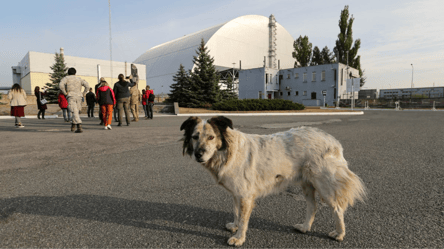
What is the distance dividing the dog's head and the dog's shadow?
866 mm

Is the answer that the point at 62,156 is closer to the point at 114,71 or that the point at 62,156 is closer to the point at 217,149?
the point at 217,149

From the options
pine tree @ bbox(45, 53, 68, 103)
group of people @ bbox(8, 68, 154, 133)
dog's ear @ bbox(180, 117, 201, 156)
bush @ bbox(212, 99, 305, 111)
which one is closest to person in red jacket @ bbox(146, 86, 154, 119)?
group of people @ bbox(8, 68, 154, 133)

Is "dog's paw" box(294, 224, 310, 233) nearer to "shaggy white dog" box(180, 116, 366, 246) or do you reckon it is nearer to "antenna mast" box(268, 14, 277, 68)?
"shaggy white dog" box(180, 116, 366, 246)

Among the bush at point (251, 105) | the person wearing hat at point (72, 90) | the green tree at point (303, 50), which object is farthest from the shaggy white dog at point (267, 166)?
the green tree at point (303, 50)

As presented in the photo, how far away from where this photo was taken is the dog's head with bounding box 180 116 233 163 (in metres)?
2.33

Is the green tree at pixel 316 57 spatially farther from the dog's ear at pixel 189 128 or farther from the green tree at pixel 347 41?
the dog's ear at pixel 189 128

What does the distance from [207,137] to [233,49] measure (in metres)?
56.5

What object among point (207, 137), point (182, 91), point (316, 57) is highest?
point (316, 57)

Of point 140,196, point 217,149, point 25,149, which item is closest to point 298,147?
point 217,149

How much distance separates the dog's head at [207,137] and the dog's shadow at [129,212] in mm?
866

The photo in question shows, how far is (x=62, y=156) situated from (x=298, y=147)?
18.8 ft

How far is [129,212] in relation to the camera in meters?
2.94

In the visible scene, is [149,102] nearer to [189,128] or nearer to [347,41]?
[189,128]

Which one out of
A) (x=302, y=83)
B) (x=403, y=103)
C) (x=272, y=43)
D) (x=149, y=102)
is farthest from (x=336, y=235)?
(x=272, y=43)
